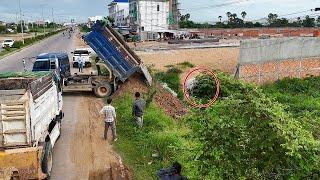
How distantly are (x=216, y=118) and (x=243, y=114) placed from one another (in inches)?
20.1

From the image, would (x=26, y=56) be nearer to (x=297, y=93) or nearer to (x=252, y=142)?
(x=297, y=93)

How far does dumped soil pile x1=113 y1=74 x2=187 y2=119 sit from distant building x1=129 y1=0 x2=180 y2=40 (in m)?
55.0

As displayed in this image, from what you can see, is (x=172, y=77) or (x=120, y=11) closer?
(x=172, y=77)

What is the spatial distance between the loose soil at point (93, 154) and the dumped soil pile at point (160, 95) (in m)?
3.11

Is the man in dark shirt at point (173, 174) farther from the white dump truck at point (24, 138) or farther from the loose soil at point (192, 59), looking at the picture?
the loose soil at point (192, 59)

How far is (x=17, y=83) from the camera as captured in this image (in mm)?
12391

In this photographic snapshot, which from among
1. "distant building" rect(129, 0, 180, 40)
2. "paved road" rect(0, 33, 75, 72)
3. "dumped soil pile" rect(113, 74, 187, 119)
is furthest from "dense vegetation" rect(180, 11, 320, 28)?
"dumped soil pile" rect(113, 74, 187, 119)

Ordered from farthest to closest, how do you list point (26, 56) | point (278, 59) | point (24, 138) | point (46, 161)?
point (26, 56) → point (278, 59) → point (46, 161) → point (24, 138)

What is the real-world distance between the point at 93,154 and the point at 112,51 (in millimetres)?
8930

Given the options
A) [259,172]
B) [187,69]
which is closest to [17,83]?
[259,172]

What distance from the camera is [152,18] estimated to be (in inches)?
3221

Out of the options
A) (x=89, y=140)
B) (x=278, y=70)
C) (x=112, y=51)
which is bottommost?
(x=89, y=140)

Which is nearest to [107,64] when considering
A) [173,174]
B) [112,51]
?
[112,51]

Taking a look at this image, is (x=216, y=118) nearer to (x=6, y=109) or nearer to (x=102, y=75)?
(x=6, y=109)
